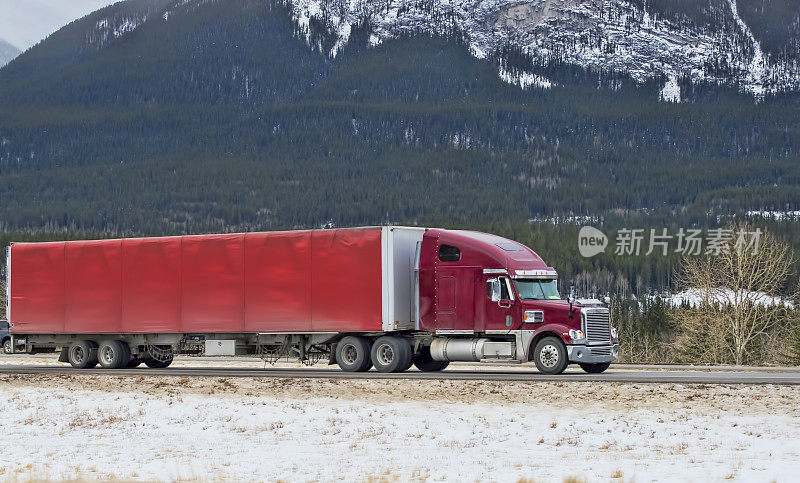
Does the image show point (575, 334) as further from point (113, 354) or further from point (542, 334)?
point (113, 354)

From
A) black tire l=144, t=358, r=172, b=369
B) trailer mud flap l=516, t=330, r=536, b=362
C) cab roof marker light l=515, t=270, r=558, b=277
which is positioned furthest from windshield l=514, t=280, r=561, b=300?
black tire l=144, t=358, r=172, b=369

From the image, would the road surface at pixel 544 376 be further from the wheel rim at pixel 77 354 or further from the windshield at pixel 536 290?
the windshield at pixel 536 290

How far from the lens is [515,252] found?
114 feet

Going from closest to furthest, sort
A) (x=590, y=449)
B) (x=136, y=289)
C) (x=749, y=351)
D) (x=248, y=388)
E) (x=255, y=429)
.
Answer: (x=590, y=449) → (x=255, y=429) → (x=248, y=388) → (x=136, y=289) → (x=749, y=351)

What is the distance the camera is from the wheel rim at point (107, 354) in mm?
40062

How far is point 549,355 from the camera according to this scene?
33125 millimetres

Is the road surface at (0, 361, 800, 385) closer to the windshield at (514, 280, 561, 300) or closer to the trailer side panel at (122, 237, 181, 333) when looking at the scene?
the trailer side panel at (122, 237, 181, 333)

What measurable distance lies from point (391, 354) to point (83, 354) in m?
12.5

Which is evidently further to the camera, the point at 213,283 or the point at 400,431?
the point at 213,283

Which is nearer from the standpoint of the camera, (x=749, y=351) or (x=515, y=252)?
(x=515, y=252)

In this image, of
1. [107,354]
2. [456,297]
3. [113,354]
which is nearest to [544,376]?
[456,297]

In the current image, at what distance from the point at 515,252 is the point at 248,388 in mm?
9224

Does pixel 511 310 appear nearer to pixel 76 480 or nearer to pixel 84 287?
pixel 84 287

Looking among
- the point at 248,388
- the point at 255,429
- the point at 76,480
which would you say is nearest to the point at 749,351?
the point at 248,388
